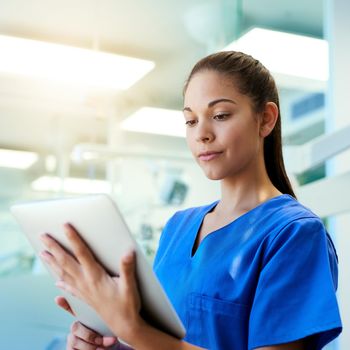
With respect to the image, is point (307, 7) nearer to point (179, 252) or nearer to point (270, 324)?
point (179, 252)

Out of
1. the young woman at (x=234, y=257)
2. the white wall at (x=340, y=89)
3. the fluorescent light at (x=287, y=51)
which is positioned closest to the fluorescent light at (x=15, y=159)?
the fluorescent light at (x=287, y=51)

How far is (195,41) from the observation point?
2645 mm

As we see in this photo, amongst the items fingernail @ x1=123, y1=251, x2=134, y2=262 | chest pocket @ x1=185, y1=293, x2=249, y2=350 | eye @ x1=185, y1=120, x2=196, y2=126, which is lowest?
chest pocket @ x1=185, y1=293, x2=249, y2=350

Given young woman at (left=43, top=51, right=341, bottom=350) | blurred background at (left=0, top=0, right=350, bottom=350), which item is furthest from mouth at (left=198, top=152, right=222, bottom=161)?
blurred background at (left=0, top=0, right=350, bottom=350)

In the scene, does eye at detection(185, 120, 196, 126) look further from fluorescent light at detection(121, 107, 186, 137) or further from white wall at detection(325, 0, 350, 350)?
fluorescent light at detection(121, 107, 186, 137)

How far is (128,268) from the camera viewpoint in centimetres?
65

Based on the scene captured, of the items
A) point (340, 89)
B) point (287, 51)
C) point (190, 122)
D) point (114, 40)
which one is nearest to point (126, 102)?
point (114, 40)

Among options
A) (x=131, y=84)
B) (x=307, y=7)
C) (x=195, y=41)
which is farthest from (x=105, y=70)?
(x=307, y=7)

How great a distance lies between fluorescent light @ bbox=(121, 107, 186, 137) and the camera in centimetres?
257

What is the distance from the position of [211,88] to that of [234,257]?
252 millimetres

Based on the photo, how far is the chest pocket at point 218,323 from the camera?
753 mm

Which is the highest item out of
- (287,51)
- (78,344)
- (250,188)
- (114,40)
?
(114,40)

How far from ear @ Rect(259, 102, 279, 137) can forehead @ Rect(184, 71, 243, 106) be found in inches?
2.1

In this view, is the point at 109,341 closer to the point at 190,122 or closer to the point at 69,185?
the point at 190,122
